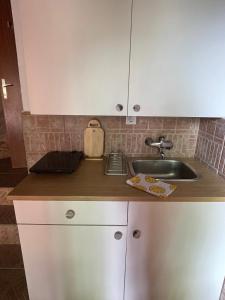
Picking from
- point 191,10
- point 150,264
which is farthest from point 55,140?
point 191,10

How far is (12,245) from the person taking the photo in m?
1.68

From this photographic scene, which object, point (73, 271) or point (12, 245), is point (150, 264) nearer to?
point (73, 271)

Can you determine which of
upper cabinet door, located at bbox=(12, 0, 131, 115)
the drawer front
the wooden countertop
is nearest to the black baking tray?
the wooden countertop

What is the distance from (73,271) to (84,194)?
0.49m

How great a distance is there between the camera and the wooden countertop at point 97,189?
3.06 ft

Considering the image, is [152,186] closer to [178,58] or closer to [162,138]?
[162,138]

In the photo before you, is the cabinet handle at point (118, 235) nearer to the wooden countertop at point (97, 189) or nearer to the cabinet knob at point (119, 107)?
the wooden countertop at point (97, 189)

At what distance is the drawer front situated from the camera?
945mm

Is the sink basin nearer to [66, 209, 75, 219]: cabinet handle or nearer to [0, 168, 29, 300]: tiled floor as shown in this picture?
[66, 209, 75, 219]: cabinet handle

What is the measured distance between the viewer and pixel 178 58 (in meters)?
0.97

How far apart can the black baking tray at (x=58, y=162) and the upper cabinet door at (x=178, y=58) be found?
19.7 inches

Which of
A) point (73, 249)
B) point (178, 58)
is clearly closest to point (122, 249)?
point (73, 249)

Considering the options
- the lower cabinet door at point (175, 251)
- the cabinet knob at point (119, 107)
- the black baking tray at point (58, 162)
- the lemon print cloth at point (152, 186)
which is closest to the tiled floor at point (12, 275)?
the lower cabinet door at point (175, 251)

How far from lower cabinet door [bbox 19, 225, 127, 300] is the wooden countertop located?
19cm
